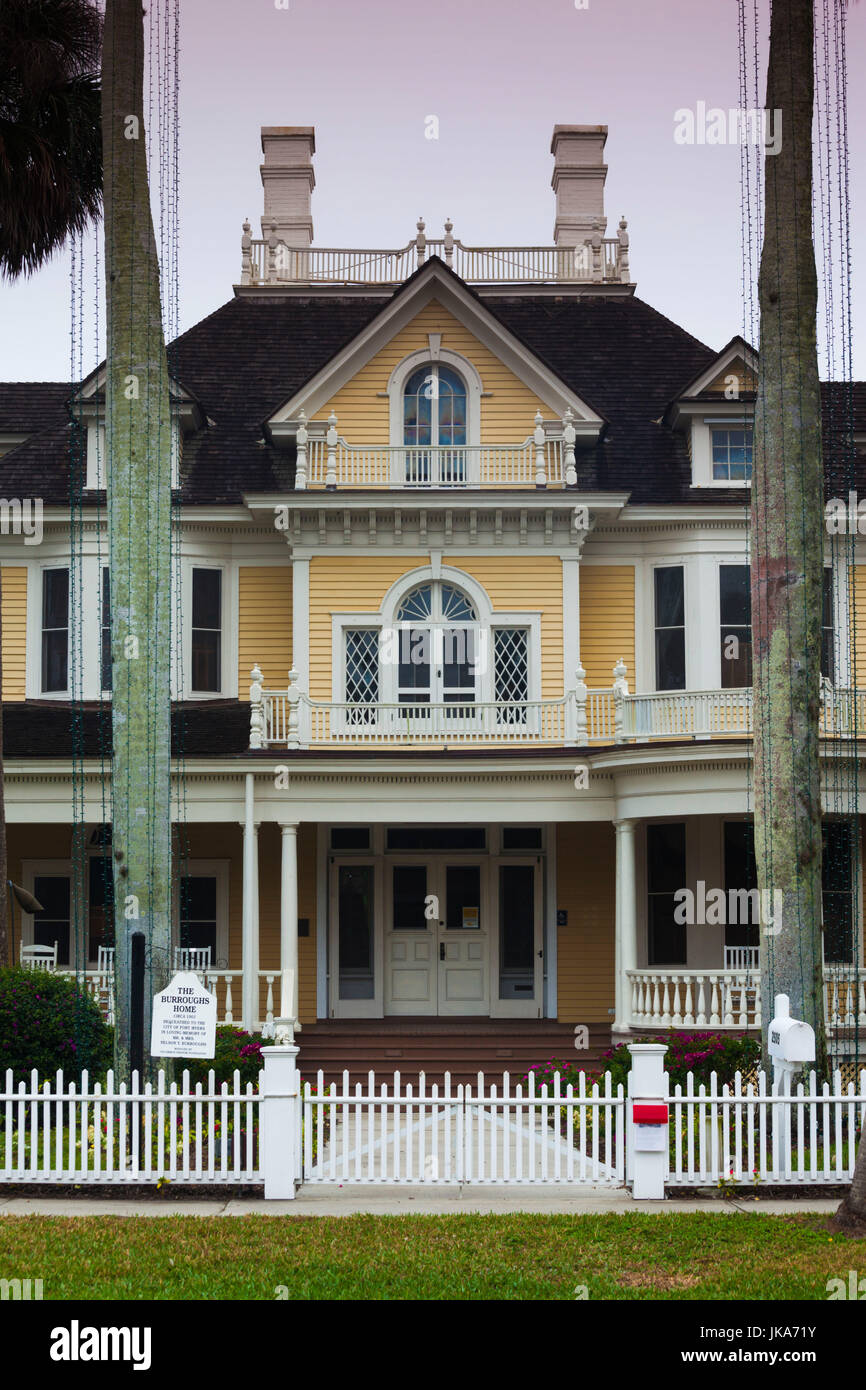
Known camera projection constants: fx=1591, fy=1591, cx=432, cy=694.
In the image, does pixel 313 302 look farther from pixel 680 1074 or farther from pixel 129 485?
pixel 680 1074

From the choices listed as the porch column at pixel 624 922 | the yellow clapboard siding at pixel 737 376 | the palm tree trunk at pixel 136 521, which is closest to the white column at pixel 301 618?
the porch column at pixel 624 922

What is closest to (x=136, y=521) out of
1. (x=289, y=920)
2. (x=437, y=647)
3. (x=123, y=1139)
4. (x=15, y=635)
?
(x=123, y=1139)

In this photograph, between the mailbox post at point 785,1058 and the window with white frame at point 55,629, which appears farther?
the window with white frame at point 55,629

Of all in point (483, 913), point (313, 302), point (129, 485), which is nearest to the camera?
point (129, 485)

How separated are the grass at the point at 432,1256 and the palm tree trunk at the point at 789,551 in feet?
11.9

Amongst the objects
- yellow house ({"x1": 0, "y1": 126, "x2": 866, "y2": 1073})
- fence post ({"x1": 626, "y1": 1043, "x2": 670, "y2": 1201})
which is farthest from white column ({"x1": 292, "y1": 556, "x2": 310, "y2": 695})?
fence post ({"x1": 626, "y1": 1043, "x2": 670, "y2": 1201})

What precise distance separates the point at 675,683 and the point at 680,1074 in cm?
767

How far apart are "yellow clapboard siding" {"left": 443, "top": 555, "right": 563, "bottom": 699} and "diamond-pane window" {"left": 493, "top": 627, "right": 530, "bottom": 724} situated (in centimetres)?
32

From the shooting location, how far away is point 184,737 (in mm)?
21531

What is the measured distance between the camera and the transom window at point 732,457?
23.6 metres

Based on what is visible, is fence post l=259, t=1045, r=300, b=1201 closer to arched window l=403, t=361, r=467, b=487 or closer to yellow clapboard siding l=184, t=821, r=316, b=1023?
yellow clapboard siding l=184, t=821, r=316, b=1023

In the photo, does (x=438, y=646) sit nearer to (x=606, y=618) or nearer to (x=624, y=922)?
(x=606, y=618)

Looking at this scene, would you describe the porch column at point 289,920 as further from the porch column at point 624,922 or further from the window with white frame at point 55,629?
the window with white frame at point 55,629
